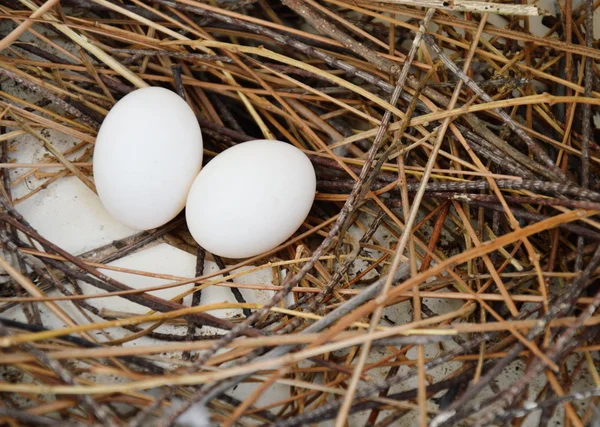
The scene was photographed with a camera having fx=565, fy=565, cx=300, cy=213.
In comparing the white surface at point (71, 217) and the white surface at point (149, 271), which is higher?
the white surface at point (71, 217)

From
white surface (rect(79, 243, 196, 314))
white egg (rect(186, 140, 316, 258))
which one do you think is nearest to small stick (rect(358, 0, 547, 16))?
white egg (rect(186, 140, 316, 258))

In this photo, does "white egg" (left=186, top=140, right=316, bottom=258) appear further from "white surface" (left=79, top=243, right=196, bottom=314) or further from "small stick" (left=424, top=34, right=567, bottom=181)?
"small stick" (left=424, top=34, right=567, bottom=181)

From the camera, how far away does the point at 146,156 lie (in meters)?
0.84

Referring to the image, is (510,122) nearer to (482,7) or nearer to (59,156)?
(482,7)

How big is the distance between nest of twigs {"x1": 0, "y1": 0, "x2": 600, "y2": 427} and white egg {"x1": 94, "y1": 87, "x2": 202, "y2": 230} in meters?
0.10

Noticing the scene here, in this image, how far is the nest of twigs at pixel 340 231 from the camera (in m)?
0.69

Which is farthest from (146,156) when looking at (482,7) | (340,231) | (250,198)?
(482,7)

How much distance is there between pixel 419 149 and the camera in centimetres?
98

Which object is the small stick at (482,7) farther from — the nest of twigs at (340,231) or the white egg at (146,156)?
the white egg at (146,156)

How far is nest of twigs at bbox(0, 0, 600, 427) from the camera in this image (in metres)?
0.69

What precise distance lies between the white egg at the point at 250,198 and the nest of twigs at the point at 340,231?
6 cm

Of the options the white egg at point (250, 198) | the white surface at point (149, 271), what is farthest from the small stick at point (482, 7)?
the white surface at point (149, 271)

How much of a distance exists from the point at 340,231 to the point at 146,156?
12.2 inches

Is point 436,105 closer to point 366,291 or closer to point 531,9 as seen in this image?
point 531,9
